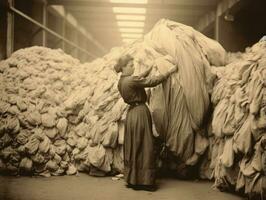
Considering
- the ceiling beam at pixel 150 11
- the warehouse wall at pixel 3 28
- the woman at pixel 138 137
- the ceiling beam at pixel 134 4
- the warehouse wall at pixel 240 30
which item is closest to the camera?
the woman at pixel 138 137

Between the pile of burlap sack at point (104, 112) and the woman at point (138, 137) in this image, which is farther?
the pile of burlap sack at point (104, 112)

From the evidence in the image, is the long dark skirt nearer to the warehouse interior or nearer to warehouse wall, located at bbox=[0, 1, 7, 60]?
the warehouse interior

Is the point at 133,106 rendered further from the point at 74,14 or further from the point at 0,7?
the point at 74,14

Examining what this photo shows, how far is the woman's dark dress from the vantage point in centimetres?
534

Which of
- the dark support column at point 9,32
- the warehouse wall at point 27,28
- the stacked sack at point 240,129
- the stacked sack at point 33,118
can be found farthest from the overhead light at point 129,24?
the stacked sack at point 240,129

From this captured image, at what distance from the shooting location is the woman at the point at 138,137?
17.5ft

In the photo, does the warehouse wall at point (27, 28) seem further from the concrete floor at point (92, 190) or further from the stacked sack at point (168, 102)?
the concrete floor at point (92, 190)

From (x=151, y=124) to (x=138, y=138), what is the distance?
30cm

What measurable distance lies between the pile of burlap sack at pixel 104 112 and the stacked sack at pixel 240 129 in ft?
0.53

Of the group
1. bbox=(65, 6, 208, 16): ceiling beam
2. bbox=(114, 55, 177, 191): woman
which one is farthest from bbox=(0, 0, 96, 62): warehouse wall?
bbox=(114, 55, 177, 191): woman

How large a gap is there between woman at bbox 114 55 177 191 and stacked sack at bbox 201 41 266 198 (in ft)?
3.20

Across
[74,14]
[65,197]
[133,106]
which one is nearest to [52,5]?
[74,14]

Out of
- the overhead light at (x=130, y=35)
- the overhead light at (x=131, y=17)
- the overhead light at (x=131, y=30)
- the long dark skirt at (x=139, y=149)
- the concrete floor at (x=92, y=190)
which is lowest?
the concrete floor at (x=92, y=190)

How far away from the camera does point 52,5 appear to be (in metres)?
11.2
